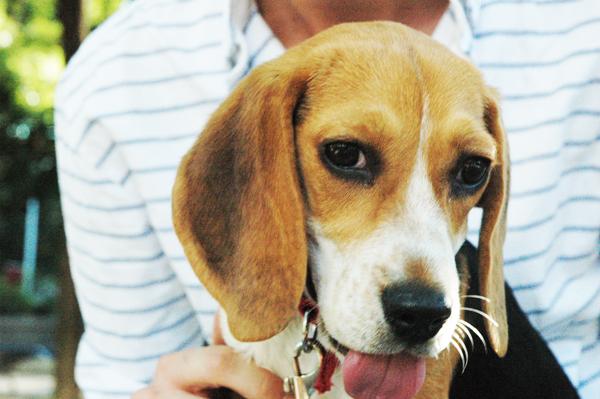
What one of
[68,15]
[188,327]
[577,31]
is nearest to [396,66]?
[577,31]

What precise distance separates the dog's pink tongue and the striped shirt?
0.77 metres

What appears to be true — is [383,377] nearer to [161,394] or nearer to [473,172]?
[473,172]

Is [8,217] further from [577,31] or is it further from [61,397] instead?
[577,31]

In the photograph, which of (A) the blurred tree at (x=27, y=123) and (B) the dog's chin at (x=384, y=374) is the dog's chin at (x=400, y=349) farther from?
(A) the blurred tree at (x=27, y=123)

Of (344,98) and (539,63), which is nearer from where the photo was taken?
(344,98)

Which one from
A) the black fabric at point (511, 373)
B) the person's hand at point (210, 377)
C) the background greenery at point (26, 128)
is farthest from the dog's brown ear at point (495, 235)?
the background greenery at point (26, 128)

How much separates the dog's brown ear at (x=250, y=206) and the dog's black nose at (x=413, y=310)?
0.77 ft

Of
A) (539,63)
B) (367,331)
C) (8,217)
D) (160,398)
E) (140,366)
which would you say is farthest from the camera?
(8,217)

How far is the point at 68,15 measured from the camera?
4355mm

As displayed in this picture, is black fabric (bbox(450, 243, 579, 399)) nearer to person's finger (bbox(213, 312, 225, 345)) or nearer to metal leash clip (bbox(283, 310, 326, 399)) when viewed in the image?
metal leash clip (bbox(283, 310, 326, 399))

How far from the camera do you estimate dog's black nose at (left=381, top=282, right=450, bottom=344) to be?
1774 mm

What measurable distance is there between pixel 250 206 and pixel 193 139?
0.72m

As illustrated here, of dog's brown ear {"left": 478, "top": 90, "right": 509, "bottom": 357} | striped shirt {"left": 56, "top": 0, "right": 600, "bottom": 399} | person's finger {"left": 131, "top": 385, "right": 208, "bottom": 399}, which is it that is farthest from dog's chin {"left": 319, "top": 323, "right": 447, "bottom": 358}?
striped shirt {"left": 56, "top": 0, "right": 600, "bottom": 399}

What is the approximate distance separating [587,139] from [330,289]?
111 centimetres
